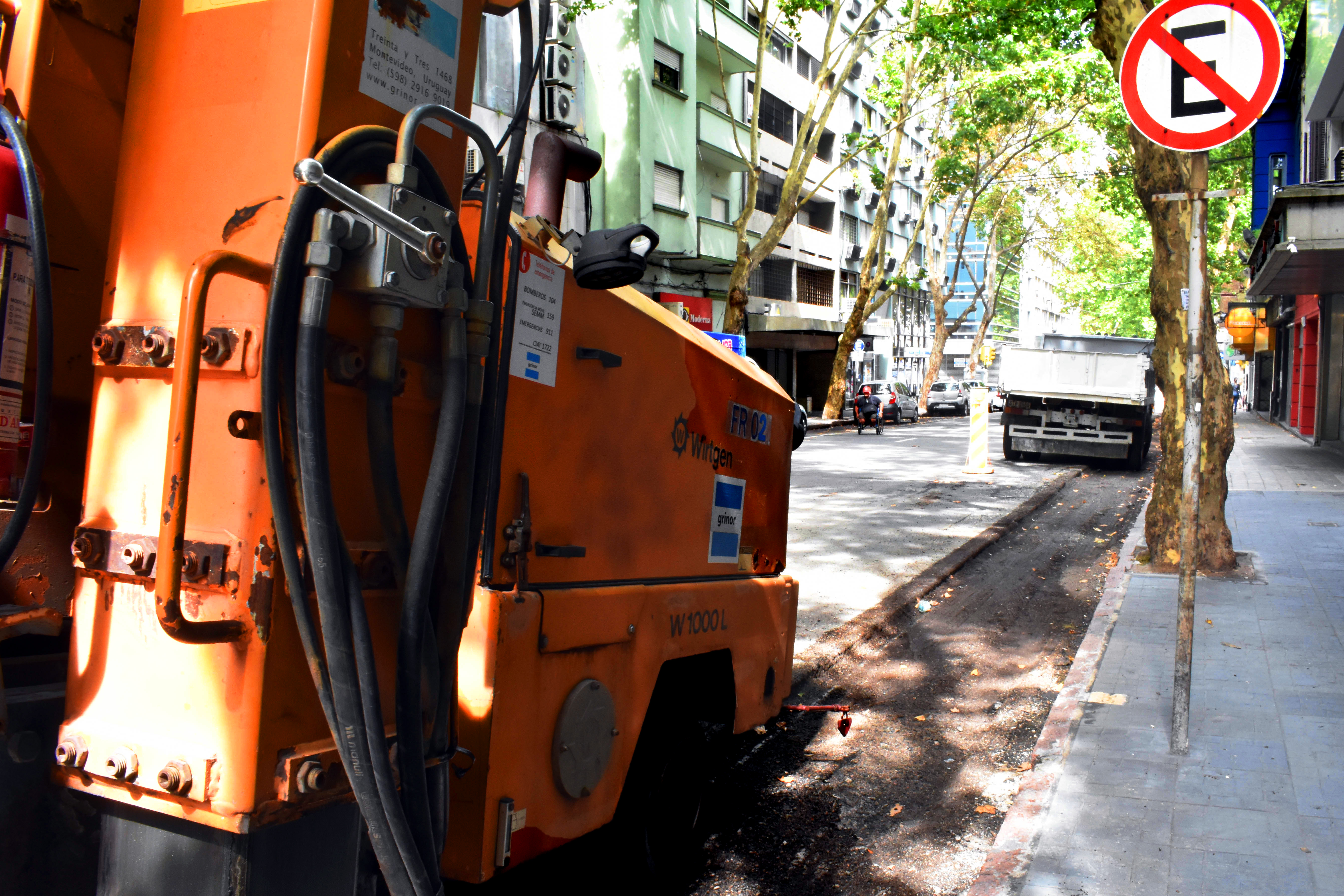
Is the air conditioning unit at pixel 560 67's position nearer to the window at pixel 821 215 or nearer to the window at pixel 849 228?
the window at pixel 821 215

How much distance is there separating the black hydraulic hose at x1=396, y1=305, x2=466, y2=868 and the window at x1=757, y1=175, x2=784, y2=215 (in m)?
37.2

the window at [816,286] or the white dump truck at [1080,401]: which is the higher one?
the window at [816,286]

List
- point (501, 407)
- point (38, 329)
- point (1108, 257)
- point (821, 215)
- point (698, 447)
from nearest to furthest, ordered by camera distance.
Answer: point (38, 329)
point (501, 407)
point (698, 447)
point (821, 215)
point (1108, 257)

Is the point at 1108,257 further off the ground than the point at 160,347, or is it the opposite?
the point at 1108,257

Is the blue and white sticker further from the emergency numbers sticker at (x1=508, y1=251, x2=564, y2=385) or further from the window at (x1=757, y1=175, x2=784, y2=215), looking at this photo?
the window at (x1=757, y1=175, x2=784, y2=215)

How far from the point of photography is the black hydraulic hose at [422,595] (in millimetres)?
1812

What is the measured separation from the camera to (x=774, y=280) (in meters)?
39.9

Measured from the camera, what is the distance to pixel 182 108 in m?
1.83

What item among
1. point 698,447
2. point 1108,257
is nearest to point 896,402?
point 1108,257

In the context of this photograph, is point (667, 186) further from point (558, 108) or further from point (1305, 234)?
point (558, 108)

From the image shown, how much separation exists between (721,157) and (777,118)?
7160mm

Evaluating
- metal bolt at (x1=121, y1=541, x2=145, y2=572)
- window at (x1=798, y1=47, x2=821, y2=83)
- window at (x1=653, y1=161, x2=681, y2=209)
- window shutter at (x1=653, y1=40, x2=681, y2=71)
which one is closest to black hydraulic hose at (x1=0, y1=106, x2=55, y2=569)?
metal bolt at (x1=121, y1=541, x2=145, y2=572)

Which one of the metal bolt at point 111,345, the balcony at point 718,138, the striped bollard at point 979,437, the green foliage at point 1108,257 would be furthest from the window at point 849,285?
the metal bolt at point 111,345

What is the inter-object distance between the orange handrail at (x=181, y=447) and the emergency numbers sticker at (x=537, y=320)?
722 millimetres
